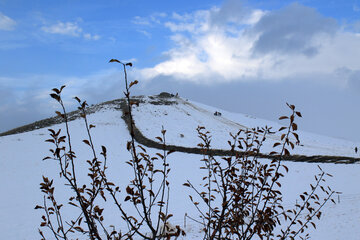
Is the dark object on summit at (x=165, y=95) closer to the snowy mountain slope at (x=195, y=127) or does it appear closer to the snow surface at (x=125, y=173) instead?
the snowy mountain slope at (x=195, y=127)

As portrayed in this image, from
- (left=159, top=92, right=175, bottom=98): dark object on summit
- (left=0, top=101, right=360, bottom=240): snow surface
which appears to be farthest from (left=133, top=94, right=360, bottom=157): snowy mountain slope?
(left=159, top=92, right=175, bottom=98): dark object on summit

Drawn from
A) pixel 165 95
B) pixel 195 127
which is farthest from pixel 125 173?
pixel 165 95

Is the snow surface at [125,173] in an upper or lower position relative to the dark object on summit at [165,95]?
lower

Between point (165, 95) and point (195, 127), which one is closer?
point (195, 127)

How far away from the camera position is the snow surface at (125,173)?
29.9 feet

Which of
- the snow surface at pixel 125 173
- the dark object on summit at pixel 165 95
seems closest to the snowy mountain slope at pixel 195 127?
the snow surface at pixel 125 173

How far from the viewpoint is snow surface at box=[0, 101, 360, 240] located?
9109 mm

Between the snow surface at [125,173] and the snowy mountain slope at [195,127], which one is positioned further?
the snowy mountain slope at [195,127]

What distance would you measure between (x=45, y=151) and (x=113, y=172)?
6917 millimetres

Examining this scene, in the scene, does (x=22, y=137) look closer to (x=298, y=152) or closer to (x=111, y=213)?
(x=111, y=213)

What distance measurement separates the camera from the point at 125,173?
49.1 ft

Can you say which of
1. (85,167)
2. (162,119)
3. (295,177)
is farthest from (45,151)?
(295,177)

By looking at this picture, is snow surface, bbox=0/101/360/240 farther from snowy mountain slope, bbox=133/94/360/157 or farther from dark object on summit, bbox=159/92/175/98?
dark object on summit, bbox=159/92/175/98

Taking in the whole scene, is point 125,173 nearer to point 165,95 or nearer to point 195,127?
point 195,127
